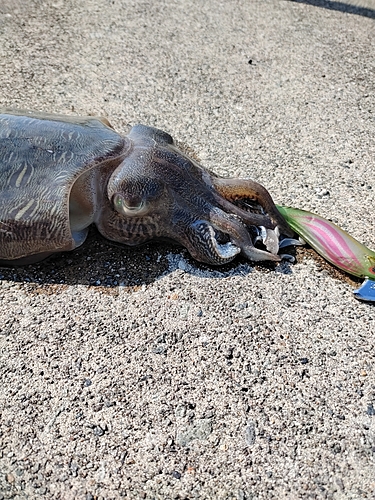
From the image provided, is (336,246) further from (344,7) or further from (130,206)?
(344,7)

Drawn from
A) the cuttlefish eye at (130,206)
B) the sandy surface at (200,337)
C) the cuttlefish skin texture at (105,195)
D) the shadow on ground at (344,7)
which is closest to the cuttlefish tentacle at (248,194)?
the cuttlefish skin texture at (105,195)

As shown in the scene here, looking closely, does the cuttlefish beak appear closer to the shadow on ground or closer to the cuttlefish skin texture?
the cuttlefish skin texture

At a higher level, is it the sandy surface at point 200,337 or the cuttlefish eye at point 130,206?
the cuttlefish eye at point 130,206

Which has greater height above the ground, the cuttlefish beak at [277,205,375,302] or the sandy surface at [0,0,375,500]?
the cuttlefish beak at [277,205,375,302]

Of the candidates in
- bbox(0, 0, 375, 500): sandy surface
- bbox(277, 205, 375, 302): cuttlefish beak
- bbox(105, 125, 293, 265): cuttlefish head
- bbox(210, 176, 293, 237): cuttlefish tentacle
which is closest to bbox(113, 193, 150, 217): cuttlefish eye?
bbox(105, 125, 293, 265): cuttlefish head

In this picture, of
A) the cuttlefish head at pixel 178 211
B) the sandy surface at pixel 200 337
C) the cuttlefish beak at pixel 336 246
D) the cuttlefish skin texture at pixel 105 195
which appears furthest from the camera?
the cuttlefish beak at pixel 336 246

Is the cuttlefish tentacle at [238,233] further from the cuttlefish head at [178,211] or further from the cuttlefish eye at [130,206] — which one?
the cuttlefish eye at [130,206]

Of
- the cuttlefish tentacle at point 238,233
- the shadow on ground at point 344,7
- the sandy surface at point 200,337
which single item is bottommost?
the sandy surface at point 200,337

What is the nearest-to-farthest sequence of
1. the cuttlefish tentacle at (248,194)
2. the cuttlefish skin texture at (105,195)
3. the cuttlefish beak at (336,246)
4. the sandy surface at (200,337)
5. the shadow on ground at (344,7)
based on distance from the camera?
the sandy surface at (200,337) → the cuttlefish skin texture at (105,195) → the cuttlefish beak at (336,246) → the cuttlefish tentacle at (248,194) → the shadow on ground at (344,7)

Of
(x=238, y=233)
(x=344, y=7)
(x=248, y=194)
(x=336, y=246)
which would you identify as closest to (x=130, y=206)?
(x=238, y=233)

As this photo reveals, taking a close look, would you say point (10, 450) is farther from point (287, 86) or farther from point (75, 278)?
point (287, 86)
